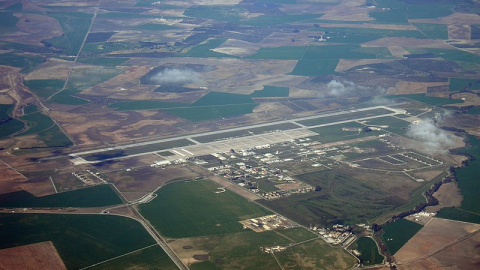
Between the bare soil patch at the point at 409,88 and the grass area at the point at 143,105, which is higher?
the grass area at the point at 143,105

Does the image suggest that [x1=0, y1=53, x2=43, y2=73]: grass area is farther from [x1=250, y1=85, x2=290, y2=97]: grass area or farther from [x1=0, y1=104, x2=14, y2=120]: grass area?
[x1=250, y1=85, x2=290, y2=97]: grass area

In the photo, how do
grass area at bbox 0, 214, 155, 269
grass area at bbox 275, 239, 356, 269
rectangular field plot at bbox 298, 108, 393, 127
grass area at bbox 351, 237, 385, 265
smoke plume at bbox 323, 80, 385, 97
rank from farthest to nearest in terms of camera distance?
smoke plume at bbox 323, 80, 385, 97
rectangular field plot at bbox 298, 108, 393, 127
grass area at bbox 0, 214, 155, 269
grass area at bbox 351, 237, 385, 265
grass area at bbox 275, 239, 356, 269

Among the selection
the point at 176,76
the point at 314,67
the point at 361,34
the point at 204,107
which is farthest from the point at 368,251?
the point at 361,34

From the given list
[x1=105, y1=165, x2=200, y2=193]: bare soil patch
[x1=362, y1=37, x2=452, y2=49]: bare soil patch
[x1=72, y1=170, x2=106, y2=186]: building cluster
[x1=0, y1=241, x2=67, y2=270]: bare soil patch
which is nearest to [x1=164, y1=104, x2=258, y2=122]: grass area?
[x1=105, y1=165, x2=200, y2=193]: bare soil patch

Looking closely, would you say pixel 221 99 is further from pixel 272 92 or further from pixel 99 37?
pixel 99 37

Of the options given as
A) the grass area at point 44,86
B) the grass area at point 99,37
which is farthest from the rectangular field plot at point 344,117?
the grass area at point 99,37

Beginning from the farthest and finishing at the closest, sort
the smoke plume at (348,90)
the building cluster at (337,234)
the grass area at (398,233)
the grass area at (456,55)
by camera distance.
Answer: the grass area at (456,55) < the smoke plume at (348,90) < the building cluster at (337,234) < the grass area at (398,233)

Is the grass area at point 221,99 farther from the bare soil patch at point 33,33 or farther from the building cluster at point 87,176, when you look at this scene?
the bare soil patch at point 33,33
